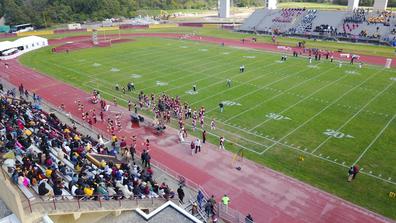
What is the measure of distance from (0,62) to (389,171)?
49.7m

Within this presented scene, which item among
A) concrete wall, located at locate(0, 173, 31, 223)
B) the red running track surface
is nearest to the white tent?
the red running track surface

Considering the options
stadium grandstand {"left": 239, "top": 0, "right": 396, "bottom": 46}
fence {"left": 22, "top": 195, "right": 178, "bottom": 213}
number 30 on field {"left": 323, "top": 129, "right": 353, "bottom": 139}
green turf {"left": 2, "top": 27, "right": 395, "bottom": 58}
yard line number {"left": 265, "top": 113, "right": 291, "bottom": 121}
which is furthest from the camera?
stadium grandstand {"left": 239, "top": 0, "right": 396, "bottom": 46}

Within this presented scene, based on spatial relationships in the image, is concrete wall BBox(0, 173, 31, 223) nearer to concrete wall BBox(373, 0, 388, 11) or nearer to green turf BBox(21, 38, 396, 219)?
green turf BBox(21, 38, 396, 219)

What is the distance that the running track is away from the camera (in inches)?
616

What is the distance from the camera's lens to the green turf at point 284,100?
19438 millimetres

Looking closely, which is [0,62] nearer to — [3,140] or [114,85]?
[114,85]

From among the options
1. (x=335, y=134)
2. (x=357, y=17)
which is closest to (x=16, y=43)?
(x=335, y=134)

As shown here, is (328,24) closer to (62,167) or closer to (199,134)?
(199,134)

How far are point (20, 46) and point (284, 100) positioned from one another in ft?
144

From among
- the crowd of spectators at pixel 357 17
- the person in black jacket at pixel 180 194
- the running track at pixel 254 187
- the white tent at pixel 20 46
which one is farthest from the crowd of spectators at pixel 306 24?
the person in black jacket at pixel 180 194

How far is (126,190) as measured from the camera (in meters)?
14.2

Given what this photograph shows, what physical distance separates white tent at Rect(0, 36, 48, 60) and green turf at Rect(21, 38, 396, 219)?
96.9 inches

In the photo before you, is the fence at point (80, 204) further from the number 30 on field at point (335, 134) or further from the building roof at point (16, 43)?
the building roof at point (16, 43)

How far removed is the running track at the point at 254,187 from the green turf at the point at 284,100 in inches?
34.3
